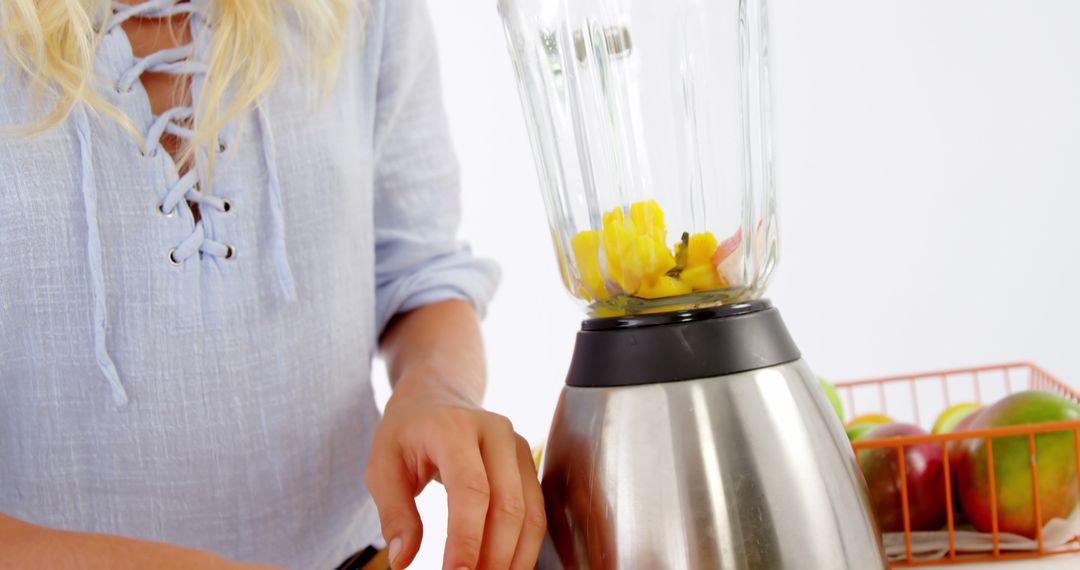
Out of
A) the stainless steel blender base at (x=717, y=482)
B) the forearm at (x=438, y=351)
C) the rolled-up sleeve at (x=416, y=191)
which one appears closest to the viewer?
the stainless steel blender base at (x=717, y=482)

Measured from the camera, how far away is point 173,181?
0.64m

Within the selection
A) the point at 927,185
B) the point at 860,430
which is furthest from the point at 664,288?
the point at 927,185

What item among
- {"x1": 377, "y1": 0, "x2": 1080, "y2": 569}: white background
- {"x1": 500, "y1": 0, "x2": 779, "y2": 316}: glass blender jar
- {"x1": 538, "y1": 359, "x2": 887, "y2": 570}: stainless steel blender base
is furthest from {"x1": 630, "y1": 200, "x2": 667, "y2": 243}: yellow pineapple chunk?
{"x1": 377, "y1": 0, "x2": 1080, "y2": 569}: white background

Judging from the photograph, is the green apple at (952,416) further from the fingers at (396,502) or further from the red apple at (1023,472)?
the fingers at (396,502)

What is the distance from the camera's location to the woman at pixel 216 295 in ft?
1.94

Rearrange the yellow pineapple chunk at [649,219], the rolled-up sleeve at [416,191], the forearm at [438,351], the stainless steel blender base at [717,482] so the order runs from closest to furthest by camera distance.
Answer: the stainless steel blender base at [717,482], the yellow pineapple chunk at [649,219], the forearm at [438,351], the rolled-up sleeve at [416,191]

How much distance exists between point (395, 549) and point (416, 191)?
1.26ft

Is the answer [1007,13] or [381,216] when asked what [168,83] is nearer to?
[381,216]

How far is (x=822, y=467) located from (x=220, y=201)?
41 centimetres

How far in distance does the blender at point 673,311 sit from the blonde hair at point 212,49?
0.17 meters

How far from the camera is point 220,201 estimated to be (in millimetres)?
658

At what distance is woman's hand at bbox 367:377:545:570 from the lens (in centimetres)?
47

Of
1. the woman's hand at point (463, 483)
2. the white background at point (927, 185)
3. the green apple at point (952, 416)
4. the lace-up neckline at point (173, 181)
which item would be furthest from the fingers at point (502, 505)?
the white background at point (927, 185)

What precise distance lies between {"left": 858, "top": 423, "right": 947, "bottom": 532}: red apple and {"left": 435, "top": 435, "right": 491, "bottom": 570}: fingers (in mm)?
272
